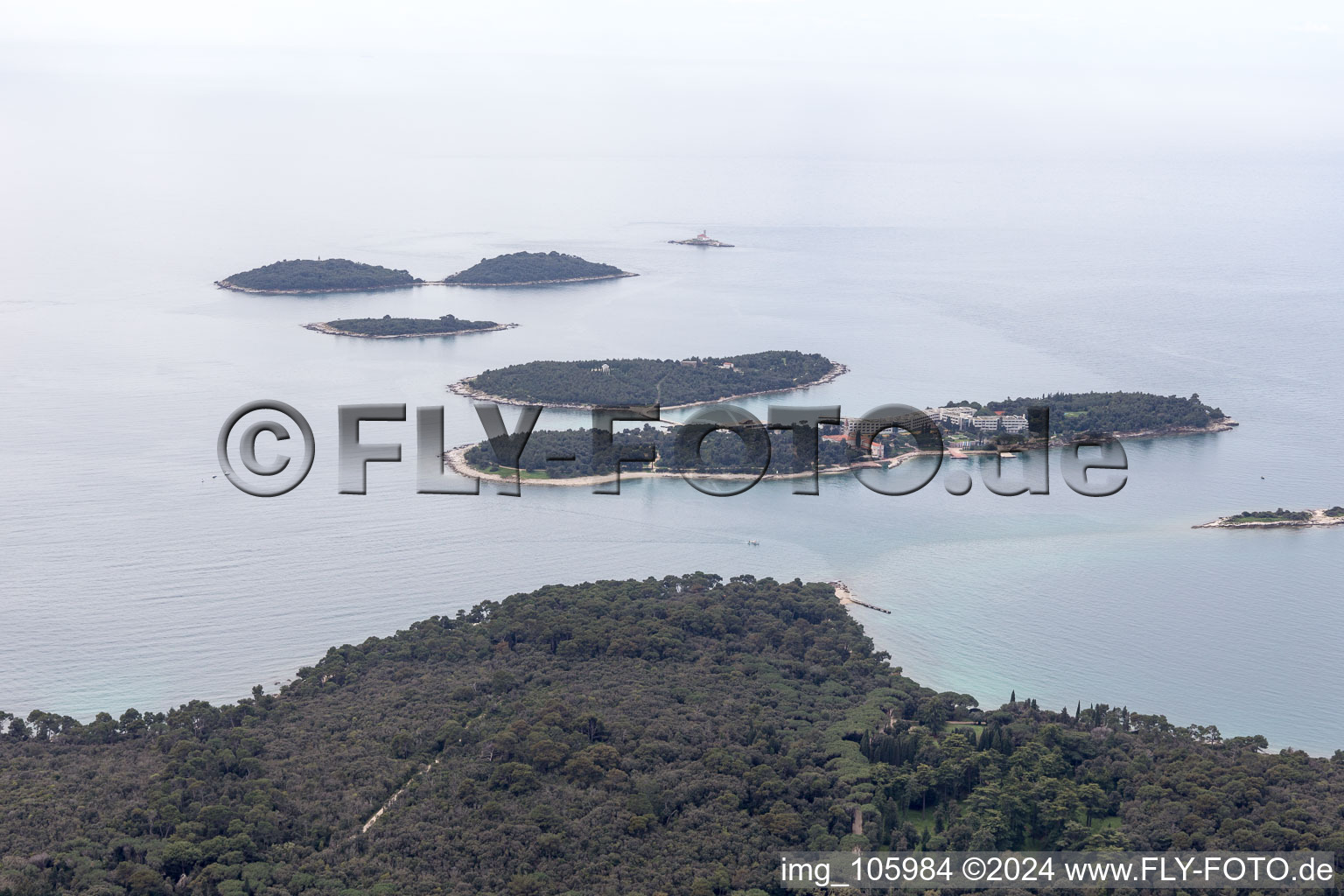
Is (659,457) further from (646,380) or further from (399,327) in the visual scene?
(399,327)

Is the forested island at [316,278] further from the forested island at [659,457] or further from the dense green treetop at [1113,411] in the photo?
the dense green treetop at [1113,411]

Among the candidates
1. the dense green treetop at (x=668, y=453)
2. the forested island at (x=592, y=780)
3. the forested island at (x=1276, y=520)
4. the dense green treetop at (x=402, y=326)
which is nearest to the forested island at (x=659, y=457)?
the dense green treetop at (x=668, y=453)

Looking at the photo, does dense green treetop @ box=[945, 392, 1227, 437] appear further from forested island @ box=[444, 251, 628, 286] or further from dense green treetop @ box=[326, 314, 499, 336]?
forested island @ box=[444, 251, 628, 286]

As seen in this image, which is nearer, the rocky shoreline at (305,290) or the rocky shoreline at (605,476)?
the rocky shoreline at (605,476)

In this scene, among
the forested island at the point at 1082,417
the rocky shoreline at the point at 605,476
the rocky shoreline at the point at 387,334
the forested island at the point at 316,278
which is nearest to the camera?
the rocky shoreline at the point at 605,476

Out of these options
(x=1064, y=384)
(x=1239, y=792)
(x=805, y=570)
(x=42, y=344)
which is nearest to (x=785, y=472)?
(x=805, y=570)

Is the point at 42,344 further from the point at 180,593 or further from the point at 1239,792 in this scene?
the point at 1239,792

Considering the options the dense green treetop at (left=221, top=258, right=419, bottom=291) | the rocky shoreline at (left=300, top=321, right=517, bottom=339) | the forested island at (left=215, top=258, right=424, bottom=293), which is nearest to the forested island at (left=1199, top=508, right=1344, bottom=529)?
the rocky shoreline at (left=300, top=321, right=517, bottom=339)
